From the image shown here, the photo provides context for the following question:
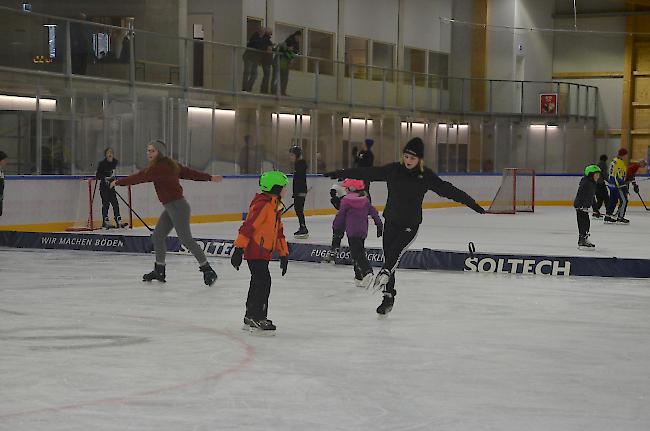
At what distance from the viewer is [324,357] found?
7.10m

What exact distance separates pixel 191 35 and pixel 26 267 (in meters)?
13.4

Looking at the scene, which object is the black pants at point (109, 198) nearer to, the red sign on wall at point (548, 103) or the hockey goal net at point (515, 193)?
the hockey goal net at point (515, 193)

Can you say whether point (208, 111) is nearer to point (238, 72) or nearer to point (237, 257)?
point (238, 72)

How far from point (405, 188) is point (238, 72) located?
14862 millimetres

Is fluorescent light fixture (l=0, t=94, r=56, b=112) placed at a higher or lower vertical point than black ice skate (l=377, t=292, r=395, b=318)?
higher

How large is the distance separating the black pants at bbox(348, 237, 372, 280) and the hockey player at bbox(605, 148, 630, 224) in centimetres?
1047

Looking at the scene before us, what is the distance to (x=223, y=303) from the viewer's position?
32.2 feet

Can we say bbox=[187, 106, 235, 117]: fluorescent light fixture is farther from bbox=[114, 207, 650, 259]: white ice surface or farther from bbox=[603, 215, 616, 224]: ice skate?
bbox=[603, 215, 616, 224]: ice skate

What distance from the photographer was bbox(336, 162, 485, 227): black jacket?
886cm

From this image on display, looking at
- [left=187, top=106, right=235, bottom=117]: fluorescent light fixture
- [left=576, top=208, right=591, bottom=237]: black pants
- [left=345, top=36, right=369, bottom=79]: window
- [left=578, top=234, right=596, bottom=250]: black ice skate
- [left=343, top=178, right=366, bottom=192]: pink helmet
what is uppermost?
[left=345, top=36, right=369, bottom=79]: window

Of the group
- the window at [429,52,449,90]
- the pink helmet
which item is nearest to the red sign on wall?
the window at [429,52,449,90]

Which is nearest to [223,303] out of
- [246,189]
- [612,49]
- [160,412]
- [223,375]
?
[223,375]

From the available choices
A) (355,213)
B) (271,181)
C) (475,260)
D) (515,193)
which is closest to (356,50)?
(515,193)

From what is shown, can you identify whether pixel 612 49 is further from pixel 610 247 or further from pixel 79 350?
pixel 79 350
